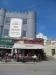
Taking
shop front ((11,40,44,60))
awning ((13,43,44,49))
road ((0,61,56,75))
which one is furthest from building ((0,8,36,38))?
road ((0,61,56,75))

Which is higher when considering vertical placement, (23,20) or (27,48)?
(23,20)

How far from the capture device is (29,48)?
37.7m

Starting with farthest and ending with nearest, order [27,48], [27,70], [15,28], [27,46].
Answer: [15,28] → [27,46] → [27,48] → [27,70]

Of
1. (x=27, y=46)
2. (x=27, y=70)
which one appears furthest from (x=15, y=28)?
(x=27, y=70)

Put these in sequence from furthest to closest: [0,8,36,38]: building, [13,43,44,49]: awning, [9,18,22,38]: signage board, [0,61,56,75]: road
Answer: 1. [0,8,36,38]: building
2. [9,18,22,38]: signage board
3. [13,43,44,49]: awning
4. [0,61,56,75]: road

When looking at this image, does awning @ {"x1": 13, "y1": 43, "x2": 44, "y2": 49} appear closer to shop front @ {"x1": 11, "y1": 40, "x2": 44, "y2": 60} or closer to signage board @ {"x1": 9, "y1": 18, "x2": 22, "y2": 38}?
shop front @ {"x1": 11, "y1": 40, "x2": 44, "y2": 60}

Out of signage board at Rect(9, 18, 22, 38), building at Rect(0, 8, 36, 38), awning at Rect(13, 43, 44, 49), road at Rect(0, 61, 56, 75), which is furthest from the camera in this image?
building at Rect(0, 8, 36, 38)

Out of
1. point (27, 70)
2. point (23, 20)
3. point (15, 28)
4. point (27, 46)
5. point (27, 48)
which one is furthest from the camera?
point (23, 20)

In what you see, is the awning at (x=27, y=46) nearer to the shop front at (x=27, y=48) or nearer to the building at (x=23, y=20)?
the shop front at (x=27, y=48)

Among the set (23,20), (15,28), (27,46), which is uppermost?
(23,20)

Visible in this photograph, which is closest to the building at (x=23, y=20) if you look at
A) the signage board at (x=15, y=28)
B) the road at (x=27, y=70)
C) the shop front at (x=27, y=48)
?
the shop front at (x=27, y=48)

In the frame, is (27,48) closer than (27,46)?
Yes

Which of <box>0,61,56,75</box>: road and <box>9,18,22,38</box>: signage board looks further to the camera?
<box>9,18,22,38</box>: signage board

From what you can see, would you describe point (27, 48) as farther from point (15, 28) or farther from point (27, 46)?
point (15, 28)
